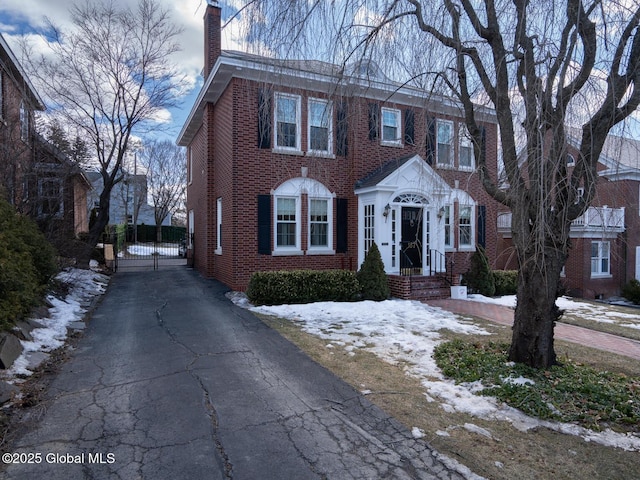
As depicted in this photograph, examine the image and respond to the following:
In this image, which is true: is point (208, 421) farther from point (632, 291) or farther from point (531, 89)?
point (632, 291)

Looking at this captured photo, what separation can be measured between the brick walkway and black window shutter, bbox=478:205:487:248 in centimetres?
415

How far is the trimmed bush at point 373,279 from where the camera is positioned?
10.7 m

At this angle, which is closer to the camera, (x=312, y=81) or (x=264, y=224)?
(x=312, y=81)

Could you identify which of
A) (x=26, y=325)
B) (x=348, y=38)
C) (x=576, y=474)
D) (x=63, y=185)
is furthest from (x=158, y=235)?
(x=576, y=474)

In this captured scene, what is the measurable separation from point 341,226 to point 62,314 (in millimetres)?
7625

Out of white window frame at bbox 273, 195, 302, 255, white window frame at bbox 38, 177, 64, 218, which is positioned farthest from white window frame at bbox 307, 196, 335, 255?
white window frame at bbox 38, 177, 64, 218

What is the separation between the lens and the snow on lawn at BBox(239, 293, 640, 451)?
155 inches

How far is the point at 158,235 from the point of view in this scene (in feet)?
125

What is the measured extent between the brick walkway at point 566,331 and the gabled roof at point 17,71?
12.9 m

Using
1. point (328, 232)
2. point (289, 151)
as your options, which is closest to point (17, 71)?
point (289, 151)

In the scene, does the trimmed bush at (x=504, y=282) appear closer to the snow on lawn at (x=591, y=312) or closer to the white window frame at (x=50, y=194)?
the snow on lawn at (x=591, y=312)

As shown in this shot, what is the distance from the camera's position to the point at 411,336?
23.5 feet

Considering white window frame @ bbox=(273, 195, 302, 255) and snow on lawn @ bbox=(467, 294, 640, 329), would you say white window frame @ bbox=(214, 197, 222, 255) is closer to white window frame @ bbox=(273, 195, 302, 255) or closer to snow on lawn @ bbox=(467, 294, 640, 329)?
white window frame @ bbox=(273, 195, 302, 255)

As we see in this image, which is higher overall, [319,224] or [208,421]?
[319,224]
